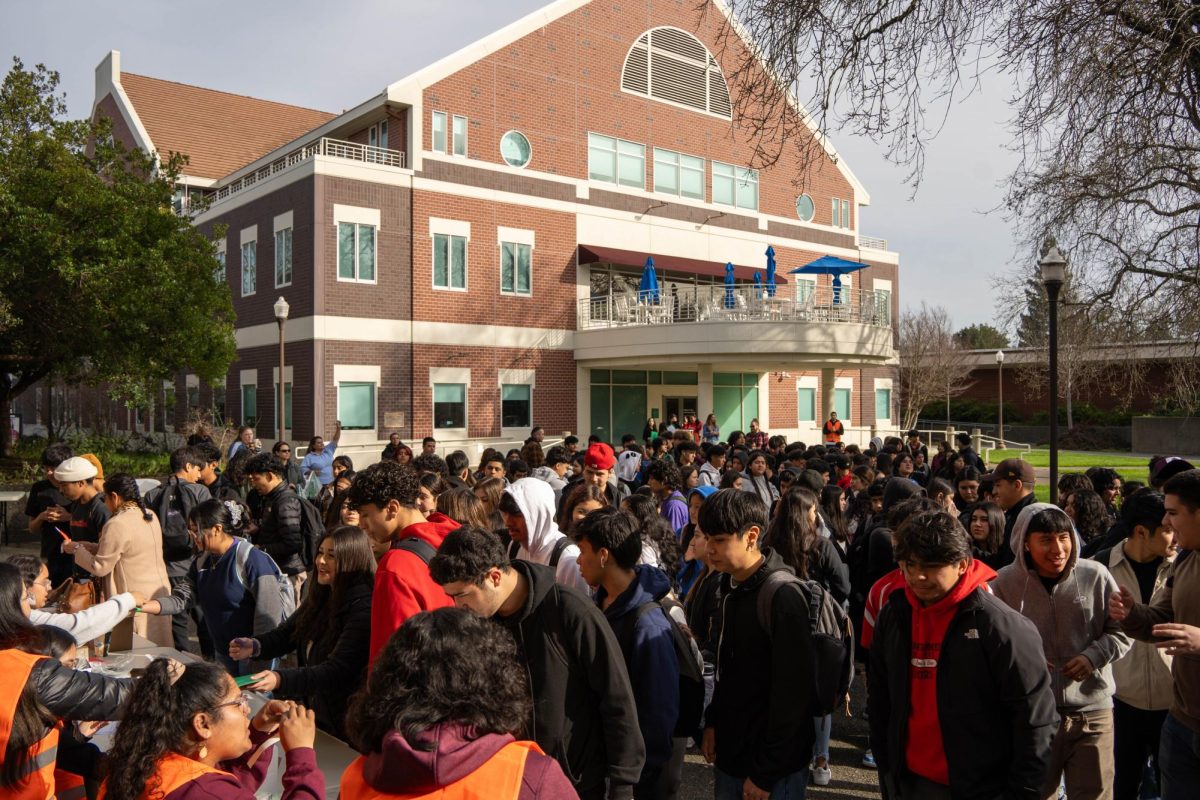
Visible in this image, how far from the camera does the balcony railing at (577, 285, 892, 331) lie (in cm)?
2538

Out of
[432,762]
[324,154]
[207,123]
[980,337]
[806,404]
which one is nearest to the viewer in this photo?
[432,762]

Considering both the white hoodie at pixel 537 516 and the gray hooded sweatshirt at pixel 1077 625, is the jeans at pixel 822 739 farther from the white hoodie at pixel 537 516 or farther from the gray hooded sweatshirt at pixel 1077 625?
the white hoodie at pixel 537 516

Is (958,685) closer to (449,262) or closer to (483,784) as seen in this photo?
(483,784)

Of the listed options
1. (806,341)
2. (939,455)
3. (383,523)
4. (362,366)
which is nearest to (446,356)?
(362,366)

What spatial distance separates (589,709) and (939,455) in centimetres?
1170

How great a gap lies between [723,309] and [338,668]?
2280 centimetres

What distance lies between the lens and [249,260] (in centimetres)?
2650

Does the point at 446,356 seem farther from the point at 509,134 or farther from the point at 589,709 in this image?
the point at 589,709

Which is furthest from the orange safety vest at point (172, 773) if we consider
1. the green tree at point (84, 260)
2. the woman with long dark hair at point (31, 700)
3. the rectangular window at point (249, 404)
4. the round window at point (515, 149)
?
the rectangular window at point (249, 404)

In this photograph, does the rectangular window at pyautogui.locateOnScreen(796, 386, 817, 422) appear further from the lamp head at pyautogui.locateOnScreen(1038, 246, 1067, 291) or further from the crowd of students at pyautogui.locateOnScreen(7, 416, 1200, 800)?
the crowd of students at pyautogui.locateOnScreen(7, 416, 1200, 800)

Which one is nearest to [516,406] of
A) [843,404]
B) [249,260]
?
[249,260]

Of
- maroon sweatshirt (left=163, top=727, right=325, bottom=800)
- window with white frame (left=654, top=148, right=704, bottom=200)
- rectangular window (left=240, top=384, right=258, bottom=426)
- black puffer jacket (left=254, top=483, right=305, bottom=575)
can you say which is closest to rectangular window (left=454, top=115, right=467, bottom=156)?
window with white frame (left=654, top=148, right=704, bottom=200)

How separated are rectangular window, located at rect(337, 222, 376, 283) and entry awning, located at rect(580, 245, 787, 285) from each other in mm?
7298

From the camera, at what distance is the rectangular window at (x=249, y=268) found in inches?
1030
